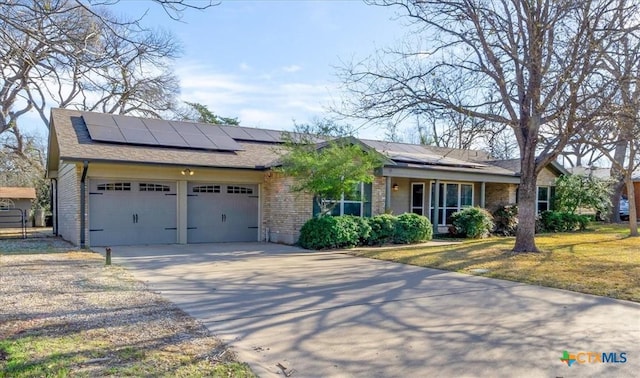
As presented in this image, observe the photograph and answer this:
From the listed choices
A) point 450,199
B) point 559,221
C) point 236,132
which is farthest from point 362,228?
point 559,221

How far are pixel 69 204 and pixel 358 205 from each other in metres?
9.58

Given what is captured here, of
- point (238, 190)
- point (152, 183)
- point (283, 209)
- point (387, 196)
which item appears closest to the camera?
point (152, 183)

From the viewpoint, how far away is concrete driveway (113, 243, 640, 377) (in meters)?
4.16

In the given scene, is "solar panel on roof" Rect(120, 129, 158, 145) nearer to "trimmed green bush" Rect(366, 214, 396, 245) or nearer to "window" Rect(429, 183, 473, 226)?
"trimmed green bush" Rect(366, 214, 396, 245)

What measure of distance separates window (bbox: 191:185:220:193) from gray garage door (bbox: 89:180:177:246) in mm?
661

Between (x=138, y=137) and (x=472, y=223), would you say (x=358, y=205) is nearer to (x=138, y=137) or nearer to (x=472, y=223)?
(x=472, y=223)

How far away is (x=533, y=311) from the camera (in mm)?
6148

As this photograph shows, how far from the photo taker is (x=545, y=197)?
2236 centimetres

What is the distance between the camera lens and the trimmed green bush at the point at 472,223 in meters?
16.8

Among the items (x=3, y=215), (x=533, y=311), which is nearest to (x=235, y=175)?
(x=533, y=311)

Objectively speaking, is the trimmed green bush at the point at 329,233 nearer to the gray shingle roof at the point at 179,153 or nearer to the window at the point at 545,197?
the gray shingle roof at the point at 179,153

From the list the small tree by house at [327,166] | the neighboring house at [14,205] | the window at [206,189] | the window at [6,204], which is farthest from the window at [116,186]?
the window at [6,204]

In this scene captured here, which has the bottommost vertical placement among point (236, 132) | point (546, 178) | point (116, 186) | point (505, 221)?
point (505, 221)

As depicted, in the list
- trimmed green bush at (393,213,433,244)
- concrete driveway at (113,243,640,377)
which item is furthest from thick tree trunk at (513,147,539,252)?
concrete driveway at (113,243,640,377)
